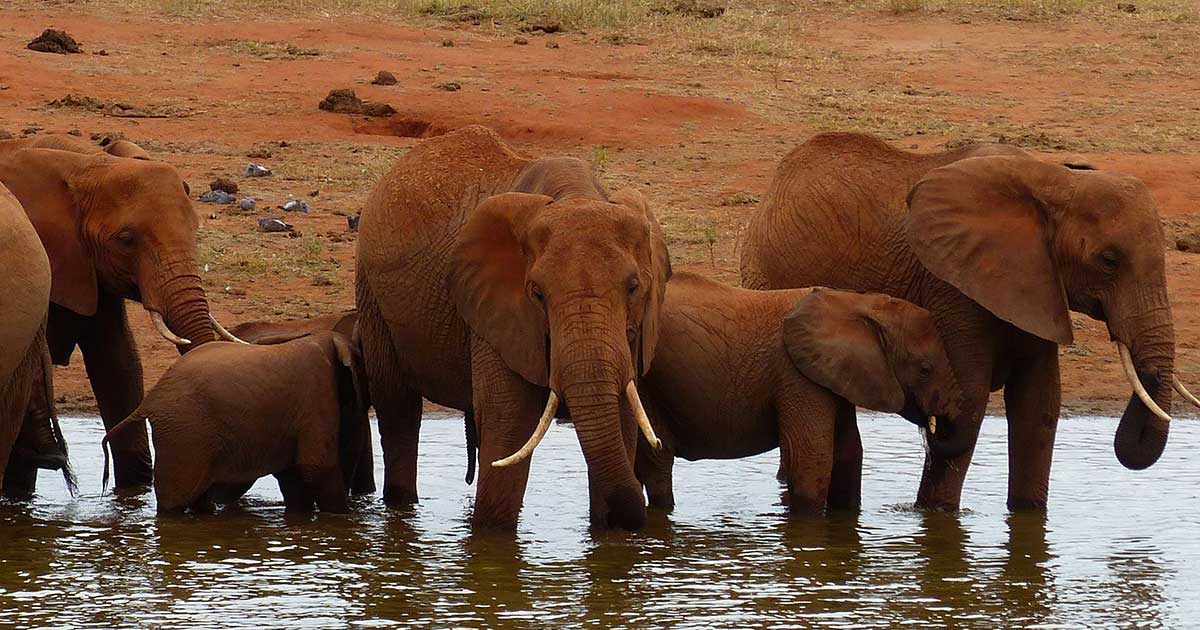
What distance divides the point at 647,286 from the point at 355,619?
4.87 feet

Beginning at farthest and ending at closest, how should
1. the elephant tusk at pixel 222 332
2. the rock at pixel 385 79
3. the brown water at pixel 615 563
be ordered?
the rock at pixel 385 79 → the elephant tusk at pixel 222 332 → the brown water at pixel 615 563

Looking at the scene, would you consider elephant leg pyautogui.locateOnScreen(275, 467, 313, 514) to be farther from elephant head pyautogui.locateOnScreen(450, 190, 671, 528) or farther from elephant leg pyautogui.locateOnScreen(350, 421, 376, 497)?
elephant head pyautogui.locateOnScreen(450, 190, 671, 528)

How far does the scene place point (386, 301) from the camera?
8383 millimetres

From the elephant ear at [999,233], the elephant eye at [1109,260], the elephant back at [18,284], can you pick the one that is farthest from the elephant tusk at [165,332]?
the elephant eye at [1109,260]

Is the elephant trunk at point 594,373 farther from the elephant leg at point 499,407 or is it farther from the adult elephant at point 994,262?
the adult elephant at point 994,262

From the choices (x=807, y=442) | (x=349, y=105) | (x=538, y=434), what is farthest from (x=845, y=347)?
(x=349, y=105)

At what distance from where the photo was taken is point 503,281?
753cm

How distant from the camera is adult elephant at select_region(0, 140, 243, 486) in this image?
8953mm

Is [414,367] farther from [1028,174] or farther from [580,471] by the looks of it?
→ [1028,174]

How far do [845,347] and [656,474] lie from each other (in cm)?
100

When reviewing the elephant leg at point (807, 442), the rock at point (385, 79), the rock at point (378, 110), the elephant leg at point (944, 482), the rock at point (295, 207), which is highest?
the rock at point (385, 79)

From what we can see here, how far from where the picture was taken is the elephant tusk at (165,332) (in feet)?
28.9

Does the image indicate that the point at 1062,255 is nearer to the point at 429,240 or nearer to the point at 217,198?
the point at 429,240

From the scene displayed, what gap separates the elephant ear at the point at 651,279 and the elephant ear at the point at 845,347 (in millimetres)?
1044
